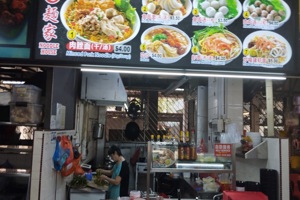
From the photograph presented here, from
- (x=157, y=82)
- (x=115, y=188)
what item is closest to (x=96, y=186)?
(x=115, y=188)

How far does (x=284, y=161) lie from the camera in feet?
12.4

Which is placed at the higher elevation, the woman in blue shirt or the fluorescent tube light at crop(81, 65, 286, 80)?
the fluorescent tube light at crop(81, 65, 286, 80)

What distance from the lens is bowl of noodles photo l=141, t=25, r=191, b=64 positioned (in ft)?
6.84

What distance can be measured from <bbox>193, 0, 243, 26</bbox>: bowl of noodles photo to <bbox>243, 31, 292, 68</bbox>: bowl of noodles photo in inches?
7.9

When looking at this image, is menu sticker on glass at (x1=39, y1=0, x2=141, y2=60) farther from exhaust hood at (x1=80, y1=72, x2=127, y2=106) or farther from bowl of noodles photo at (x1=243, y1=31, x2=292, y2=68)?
exhaust hood at (x1=80, y1=72, x2=127, y2=106)

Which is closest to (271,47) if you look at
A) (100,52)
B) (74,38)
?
(100,52)

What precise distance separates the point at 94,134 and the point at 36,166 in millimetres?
4212

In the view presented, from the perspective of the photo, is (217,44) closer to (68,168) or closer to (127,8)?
(127,8)

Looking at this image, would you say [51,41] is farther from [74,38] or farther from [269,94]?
[269,94]

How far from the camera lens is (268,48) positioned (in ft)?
7.15

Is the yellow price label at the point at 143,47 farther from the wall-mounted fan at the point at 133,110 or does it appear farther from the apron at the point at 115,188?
the wall-mounted fan at the point at 133,110

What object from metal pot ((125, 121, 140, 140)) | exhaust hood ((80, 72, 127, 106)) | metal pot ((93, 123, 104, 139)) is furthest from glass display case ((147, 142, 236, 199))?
metal pot ((125, 121, 140, 140))

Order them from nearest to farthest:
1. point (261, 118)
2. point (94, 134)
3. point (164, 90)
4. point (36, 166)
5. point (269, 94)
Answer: point (36, 166), point (269, 94), point (94, 134), point (261, 118), point (164, 90)

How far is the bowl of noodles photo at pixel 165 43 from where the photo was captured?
82.0 inches
